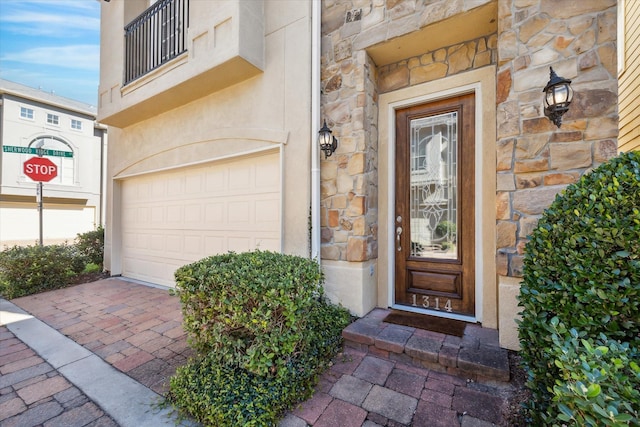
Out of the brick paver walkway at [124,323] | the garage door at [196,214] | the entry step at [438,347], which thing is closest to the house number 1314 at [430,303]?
the entry step at [438,347]

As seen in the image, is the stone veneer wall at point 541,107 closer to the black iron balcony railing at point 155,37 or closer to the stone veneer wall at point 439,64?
the stone veneer wall at point 439,64

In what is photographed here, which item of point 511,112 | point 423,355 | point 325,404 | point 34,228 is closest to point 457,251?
point 423,355

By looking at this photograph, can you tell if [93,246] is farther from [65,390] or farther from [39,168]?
[65,390]

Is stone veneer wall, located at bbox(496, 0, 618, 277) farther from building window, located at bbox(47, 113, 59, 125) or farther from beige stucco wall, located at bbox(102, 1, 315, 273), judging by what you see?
building window, located at bbox(47, 113, 59, 125)

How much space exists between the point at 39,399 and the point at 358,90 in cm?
392

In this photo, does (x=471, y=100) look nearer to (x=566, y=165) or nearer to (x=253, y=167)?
(x=566, y=165)

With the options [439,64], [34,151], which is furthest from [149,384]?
[34,151]

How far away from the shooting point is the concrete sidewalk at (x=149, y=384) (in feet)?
5.85

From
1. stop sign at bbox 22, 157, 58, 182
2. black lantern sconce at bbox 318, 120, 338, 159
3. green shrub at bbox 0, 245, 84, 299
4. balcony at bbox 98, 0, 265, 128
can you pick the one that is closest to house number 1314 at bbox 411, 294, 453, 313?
black lantern sconce at bbox 318, 120, 338, 159

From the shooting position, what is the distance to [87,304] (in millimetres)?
4051

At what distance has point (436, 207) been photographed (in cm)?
310

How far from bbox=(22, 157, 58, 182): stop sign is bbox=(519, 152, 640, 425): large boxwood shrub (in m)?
7.33

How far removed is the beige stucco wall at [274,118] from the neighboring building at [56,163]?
1046cm

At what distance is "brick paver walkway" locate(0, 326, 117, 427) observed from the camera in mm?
1808
